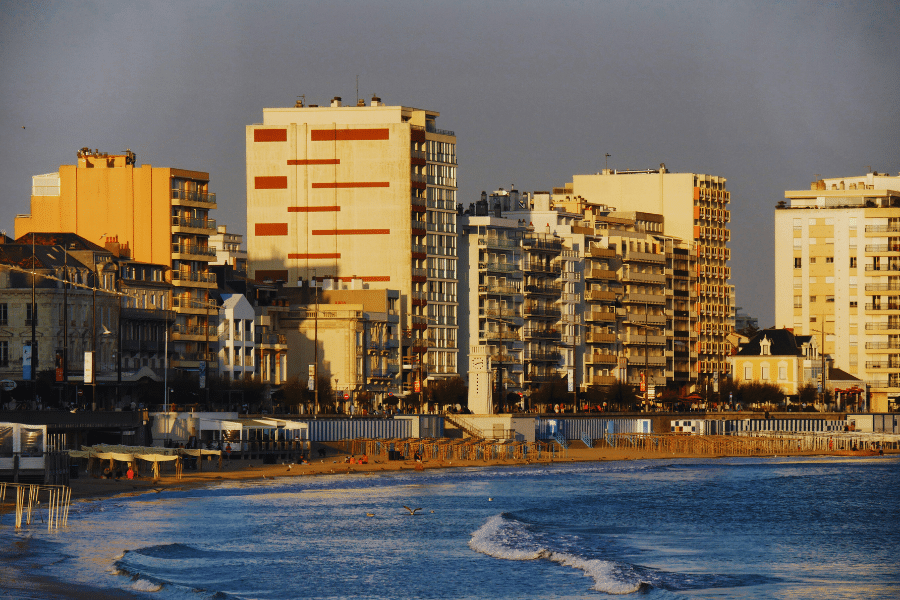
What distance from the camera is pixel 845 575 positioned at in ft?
206

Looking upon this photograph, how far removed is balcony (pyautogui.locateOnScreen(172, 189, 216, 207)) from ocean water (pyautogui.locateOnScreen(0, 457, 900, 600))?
130 feet

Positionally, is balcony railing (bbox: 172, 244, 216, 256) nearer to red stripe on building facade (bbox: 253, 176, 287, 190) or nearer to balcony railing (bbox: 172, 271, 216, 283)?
balcony railing (bbox: 172, 271, 216, 283)

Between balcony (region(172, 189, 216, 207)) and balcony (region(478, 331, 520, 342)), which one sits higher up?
balcony (region(172, 189, 216, 207))

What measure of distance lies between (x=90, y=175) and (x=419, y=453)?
1545 inches

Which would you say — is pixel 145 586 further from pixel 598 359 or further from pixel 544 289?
pixel 598 359

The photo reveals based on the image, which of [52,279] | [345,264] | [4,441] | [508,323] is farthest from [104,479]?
[508,323]

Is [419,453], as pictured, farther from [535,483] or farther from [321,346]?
[321,346]

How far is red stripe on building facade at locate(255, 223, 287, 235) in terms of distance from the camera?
17075 cm

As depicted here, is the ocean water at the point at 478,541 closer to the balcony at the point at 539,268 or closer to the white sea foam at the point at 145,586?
the white sea foam at the point at 145,586

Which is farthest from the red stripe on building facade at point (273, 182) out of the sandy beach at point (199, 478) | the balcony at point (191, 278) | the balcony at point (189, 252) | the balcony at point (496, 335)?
the sandy beach at point (199, 478)

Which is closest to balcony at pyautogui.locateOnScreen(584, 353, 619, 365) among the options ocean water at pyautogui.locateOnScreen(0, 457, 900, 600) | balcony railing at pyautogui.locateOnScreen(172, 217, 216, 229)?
balcony railing at pyautogui.locateOnScreen(172, 217, 216, 229)

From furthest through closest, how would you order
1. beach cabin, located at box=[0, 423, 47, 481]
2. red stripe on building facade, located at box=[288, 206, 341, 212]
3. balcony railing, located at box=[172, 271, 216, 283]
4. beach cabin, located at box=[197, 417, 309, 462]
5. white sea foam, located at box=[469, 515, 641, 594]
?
red stripe on building facade, located at box=[288, 206, 341, 212]
balcony railing, located at box=[172, 271, 216, 283]
beach cabin, located at box=[197, 417, 309, 462]
beach cabin, located at box=[0, 423, 47, 481]
white sea foam, located at box=[469, 515, 641, 594]

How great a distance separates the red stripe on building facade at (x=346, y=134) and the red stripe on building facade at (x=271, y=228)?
9.48 meters

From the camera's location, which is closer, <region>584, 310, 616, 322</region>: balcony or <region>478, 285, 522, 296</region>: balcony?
<region>478, 285, 522, 296</region>: balcony
